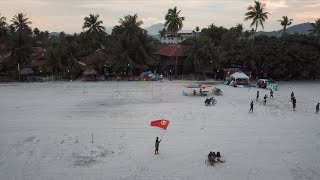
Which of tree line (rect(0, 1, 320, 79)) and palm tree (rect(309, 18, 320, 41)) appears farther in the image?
palm tree (rect(309, 18, 320, 41))

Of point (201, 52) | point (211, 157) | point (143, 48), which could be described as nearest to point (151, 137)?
point (211, 157)

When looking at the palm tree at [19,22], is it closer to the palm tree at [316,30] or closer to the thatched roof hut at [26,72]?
the thatched roof hut at [26,72]

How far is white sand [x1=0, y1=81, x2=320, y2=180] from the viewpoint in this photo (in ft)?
49.8

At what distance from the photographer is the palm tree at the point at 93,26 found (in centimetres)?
5200

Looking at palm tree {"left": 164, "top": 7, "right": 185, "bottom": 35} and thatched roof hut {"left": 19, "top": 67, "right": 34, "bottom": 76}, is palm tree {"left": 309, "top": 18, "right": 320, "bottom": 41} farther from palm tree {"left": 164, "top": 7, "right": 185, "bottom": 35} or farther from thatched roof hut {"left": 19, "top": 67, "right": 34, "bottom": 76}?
thatched roof hut {"left": 19, "top": 67, "right": 34, "bottom": 76}

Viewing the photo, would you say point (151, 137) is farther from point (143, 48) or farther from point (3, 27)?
point (3, 27)

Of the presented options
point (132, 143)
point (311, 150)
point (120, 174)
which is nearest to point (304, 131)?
point (311, 150)

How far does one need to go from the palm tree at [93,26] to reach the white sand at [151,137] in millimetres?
21096

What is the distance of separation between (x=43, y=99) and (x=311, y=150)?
948 inches

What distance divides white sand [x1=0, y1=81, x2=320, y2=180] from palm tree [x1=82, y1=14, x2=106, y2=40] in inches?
831

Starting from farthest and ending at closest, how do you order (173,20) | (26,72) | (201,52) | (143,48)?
(173,20) < (143,48) < (26,72) < (201,52)

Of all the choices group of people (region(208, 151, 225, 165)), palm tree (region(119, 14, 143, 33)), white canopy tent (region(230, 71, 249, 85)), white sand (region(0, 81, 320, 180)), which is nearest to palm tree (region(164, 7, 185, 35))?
palm tree (region(119, 14, 143, 33))

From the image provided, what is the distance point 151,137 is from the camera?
19.8 m

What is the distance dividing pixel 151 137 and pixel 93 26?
1443 inches
